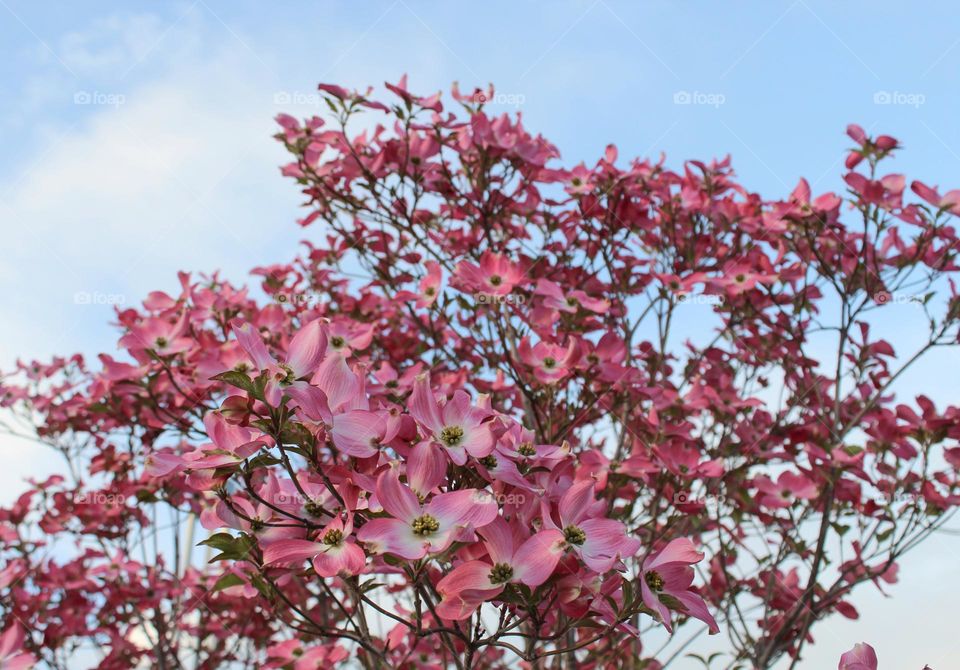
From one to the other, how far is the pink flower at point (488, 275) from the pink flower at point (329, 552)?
51.9 inches

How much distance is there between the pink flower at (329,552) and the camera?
1.10 meters

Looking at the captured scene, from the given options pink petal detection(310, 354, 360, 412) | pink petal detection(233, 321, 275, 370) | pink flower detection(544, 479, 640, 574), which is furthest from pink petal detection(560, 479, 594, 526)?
pink petal detection(233, 321, 275, 370)

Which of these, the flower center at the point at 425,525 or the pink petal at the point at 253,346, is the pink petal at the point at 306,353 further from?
the flower center at the point at 425,525

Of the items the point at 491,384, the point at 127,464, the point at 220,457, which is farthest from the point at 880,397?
the point at 127,464

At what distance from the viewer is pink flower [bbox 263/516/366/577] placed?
1.10 metres

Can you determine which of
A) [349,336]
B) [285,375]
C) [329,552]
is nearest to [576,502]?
[329,552]

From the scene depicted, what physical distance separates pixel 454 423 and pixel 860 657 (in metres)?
0.72

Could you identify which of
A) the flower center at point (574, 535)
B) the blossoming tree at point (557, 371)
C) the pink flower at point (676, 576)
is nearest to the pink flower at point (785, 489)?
the blossoming tree at point (557, 371)

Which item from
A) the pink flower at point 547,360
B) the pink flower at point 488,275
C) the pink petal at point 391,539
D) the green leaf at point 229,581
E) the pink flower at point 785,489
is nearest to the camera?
the pink petal at point 391,539

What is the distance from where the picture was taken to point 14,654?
1793mm

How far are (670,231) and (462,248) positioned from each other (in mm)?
804

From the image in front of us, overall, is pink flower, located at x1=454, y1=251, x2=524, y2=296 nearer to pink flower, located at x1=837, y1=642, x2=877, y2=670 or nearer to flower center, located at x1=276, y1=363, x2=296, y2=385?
flower center, located at x1=276, y1=363, x2=296, y2=385

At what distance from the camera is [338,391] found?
120 centimetres

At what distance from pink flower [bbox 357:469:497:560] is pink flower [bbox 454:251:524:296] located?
1321 mm
